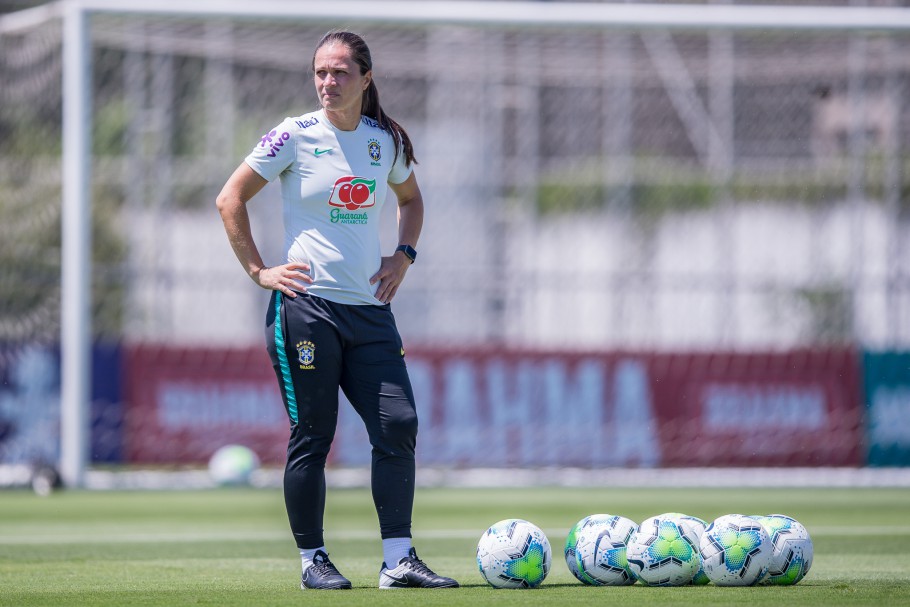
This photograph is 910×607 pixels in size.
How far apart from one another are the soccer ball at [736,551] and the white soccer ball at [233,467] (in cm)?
881

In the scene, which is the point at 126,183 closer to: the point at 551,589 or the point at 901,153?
the point at 901,153

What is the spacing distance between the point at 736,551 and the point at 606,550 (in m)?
0.48

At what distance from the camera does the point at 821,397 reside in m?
15.0

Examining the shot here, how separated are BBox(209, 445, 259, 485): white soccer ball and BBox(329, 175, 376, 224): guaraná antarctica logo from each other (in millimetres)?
8449

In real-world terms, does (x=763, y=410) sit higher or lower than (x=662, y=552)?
lower

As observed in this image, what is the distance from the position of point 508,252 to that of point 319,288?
1289 centimetres

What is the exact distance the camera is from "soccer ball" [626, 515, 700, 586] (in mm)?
5488

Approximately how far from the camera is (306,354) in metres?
5.60

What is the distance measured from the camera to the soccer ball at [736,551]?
547cm

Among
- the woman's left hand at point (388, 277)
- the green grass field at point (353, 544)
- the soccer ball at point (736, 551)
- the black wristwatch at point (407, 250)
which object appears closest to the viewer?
the green grass field at point (353, 544)

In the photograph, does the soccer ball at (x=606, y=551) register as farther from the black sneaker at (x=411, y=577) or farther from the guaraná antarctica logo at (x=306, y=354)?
the guaraná antarctica logo at (x=306, y=354)

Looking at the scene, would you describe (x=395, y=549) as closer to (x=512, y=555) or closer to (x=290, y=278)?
(x=512, y=555)

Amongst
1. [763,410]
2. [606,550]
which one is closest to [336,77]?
[606,550]

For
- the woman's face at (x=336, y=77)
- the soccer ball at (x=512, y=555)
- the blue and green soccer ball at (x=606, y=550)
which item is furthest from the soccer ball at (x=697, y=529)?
the woman's face at (x=336, y=77)
